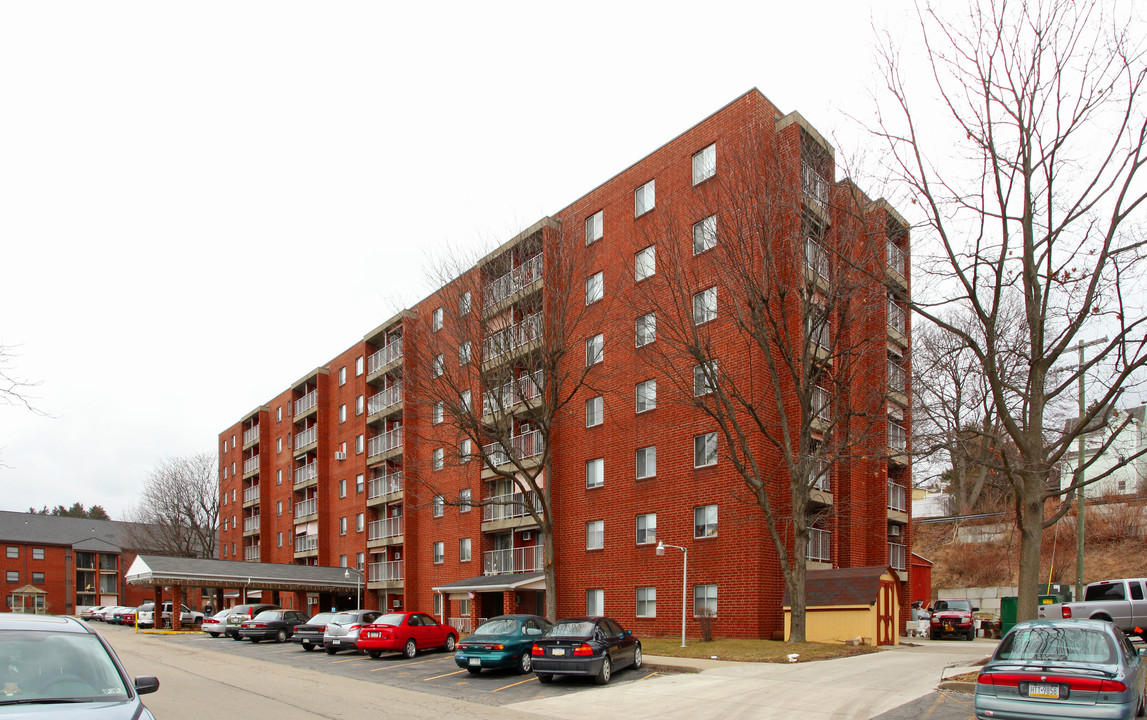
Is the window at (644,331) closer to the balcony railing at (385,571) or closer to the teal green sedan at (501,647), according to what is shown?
the teal green sedan at (501,647)

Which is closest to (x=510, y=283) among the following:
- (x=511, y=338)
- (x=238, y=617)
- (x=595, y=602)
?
(x=511, y=338)

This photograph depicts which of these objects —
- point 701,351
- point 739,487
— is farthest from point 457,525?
point 701,351

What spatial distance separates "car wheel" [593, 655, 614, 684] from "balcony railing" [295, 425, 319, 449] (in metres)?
43.7

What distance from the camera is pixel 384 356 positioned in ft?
167

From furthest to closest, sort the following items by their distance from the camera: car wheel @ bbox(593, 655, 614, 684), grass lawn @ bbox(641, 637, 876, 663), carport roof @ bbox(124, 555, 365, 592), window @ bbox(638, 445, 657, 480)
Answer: carport roof @ bbox(124, 555, 365, 592) → window @ bbox(638, 445, 657, 480) → grass lawn @ bbox(641, 637, 876, 663) → car wheel @ bbox(593, 655, 614, 684)

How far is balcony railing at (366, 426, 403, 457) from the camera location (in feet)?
160

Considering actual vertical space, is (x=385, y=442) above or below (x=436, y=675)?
above

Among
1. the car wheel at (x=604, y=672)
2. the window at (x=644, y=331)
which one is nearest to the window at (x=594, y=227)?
the window at (x=644, y=331)

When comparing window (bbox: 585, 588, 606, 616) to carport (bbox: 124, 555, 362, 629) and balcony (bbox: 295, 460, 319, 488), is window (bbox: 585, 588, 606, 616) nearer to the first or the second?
carport (bbox: 124, 555, 362, 629)

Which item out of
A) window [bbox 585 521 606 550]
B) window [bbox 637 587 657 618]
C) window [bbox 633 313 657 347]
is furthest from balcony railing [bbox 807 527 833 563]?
window [bbox 633 313 657 347]

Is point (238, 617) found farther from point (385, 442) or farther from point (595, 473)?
point (595, 473)

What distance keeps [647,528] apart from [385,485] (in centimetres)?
2296

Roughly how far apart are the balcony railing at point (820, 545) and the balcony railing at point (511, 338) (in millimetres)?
12045

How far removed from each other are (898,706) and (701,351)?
1250 centimetres
